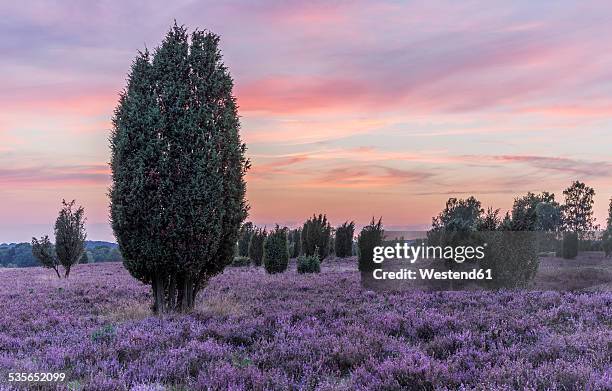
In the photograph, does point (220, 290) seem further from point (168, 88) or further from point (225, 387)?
point (225, 387)

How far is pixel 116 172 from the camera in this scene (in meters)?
12.8

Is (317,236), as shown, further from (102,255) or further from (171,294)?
(102,255)

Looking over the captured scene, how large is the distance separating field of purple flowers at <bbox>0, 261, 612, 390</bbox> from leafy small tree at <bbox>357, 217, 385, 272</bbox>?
1264 cm

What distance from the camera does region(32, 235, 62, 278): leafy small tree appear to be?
1238 inches

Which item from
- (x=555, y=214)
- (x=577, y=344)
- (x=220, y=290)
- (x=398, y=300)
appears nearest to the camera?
Result: (x=577, y=344)

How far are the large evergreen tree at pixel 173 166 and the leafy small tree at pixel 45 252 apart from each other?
22.6 metres

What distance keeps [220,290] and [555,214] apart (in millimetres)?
98977

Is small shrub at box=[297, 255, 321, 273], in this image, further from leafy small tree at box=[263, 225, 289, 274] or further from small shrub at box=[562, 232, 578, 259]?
small shrub at box=[562, 232, 578, 259]

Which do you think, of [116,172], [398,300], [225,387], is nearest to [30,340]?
[116,172]

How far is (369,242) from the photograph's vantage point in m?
28.2

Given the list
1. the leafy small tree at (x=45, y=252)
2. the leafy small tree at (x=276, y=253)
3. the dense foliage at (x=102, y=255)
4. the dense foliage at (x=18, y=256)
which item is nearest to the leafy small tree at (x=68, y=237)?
the leafy small tree at (x=45, y=252)

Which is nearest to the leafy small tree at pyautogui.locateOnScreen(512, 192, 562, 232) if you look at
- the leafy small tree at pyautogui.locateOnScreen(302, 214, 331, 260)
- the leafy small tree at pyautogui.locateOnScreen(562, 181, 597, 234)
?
the leafy small tree at pyautogui.locateOnScreen(562, 181, 597, 234)

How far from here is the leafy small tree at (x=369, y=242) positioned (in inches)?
1068

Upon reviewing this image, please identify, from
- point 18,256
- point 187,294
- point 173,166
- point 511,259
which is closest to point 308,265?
point 511,259
